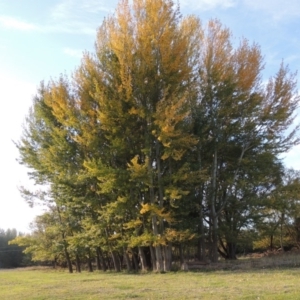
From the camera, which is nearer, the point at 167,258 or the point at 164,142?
the point at 164,142

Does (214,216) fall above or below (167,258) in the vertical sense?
above

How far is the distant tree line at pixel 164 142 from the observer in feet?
59.7

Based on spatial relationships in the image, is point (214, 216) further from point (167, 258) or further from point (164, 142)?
point (164, 142)

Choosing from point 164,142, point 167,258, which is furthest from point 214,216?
point 164,142

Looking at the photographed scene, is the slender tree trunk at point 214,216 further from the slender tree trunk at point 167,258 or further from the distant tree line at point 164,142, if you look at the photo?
the slender tree trunk at point 167,258

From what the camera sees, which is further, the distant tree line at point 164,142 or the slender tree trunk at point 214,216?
the slender tree trunk at point 214,216

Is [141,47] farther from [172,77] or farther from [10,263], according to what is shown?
[10,263]

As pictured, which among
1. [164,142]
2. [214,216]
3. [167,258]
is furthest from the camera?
[214,216]

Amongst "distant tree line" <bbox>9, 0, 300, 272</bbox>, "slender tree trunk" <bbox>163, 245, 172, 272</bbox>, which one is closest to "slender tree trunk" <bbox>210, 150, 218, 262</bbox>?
"distant tree line" <bbox>9, 0, 300, 272</bbox>

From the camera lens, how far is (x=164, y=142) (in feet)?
55.6

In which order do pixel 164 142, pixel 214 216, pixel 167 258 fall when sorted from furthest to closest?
pixel 214 216
pixel 167 258
pixel 164 142

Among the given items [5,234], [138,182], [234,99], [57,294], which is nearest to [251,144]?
[234,99]

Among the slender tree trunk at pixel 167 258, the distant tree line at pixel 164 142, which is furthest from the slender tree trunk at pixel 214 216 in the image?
the slender tree trunk at pixel 167 258

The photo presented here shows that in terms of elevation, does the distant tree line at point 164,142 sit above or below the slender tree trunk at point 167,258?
above
